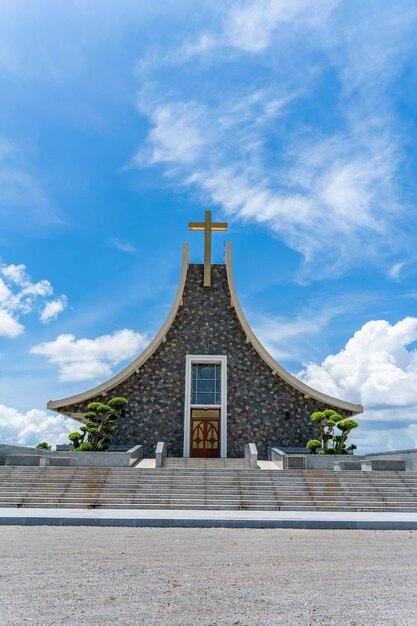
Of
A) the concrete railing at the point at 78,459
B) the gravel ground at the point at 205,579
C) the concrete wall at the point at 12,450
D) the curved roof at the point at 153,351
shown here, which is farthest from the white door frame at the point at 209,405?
the gravel ground at the point at 205,579

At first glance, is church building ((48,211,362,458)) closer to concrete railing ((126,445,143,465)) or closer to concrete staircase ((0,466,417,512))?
concrete railing ((126,445,143,465))

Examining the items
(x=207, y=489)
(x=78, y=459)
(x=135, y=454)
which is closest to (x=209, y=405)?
(x=135, y=454)

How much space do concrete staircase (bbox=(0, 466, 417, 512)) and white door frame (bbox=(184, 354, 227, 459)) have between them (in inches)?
296

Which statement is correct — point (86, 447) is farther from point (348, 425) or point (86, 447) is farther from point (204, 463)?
point (348, 425)

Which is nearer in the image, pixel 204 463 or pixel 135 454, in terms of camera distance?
pixel 135 454

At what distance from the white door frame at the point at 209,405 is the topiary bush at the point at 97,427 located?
2826 millimetres

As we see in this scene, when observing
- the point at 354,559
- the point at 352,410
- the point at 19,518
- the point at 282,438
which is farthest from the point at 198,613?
the point at 352,410

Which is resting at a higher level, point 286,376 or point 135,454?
point 286,376

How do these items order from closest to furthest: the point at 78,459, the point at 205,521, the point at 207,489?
the point at 205,521
the point at 207,489
the point at 78,459

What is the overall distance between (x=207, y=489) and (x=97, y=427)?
25.1 feet

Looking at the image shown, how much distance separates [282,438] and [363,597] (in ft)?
56.7

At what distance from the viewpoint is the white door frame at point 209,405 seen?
21.7 meters

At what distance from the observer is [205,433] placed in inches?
879

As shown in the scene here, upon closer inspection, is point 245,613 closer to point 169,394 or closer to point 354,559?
point 354,559
